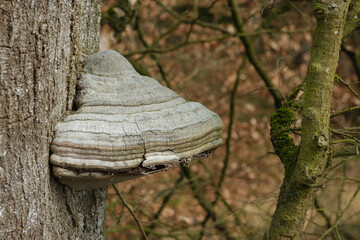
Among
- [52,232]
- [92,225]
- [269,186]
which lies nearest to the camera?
[52,232]

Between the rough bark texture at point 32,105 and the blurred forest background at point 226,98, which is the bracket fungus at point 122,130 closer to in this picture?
the rough bark texture at point 32,105

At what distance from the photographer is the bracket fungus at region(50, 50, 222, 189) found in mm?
2002

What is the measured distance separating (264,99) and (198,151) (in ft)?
26.0

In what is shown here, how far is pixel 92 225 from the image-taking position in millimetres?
2688

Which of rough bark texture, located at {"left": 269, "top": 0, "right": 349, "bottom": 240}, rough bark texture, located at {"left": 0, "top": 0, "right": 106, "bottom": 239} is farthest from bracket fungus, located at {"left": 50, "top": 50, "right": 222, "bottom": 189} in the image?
rough bark texture, located at {"left": 269, "top": 0, "right": 349, "bottom": 240}

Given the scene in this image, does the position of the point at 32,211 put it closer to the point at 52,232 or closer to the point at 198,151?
the point at 52,232

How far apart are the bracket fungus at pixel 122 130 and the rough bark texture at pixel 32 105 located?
8 cm

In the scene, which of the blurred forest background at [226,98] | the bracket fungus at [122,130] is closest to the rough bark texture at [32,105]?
the bracket fungus at [122,130]

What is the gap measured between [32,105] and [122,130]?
16.9 inches

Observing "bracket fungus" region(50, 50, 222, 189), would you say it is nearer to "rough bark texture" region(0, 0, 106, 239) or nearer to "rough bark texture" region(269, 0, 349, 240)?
"rough bark texture" region(0, 0, 106, 239)

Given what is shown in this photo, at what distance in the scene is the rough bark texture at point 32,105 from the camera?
76.1 inches

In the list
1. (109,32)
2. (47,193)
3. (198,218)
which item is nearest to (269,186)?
(198,218)

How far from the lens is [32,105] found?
203 cm

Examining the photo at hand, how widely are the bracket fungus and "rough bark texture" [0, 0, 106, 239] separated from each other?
0.08 m
